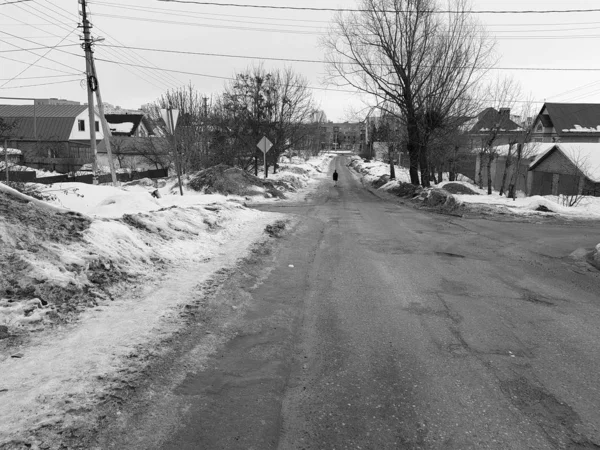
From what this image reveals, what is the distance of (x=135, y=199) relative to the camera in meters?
10.7

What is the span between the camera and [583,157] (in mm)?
24625

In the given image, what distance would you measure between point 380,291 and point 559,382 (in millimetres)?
2859

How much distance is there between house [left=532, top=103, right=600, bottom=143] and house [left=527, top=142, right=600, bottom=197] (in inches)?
883

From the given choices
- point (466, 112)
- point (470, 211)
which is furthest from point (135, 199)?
point (466, 112)

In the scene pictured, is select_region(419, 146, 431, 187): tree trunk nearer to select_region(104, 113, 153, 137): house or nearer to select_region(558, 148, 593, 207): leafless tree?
select_region(558, 148, 593, 207): leafless tree

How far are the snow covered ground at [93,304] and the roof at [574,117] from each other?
52265mm

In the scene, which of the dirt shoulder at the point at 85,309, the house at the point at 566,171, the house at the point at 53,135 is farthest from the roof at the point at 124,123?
the dirt shoulder at the point at 85,309

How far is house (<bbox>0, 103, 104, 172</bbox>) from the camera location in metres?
46.1

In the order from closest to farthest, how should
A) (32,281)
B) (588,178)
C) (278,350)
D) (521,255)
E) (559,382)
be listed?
(559,382) < (278,350) < (32,281) < (521,255) < (588,178)

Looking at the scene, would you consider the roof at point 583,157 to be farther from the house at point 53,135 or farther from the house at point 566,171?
the house at point 53,135

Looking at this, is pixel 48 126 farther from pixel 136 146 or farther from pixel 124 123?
pixel 136 146

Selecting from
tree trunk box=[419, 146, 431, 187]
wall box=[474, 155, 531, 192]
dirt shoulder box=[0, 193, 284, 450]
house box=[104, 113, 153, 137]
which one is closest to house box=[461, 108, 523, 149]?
wall box=[474, 155, 531, 192]

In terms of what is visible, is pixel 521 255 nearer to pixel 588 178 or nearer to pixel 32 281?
pixel 32 281

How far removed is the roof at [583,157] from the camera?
22.9 metres
